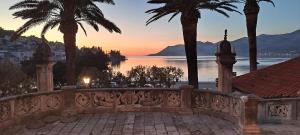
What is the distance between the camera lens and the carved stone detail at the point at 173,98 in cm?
1538

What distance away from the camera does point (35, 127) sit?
12531 mm

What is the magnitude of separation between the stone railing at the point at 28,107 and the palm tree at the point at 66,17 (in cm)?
1073

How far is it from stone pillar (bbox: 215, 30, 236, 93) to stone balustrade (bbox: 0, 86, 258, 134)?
21.4 ft

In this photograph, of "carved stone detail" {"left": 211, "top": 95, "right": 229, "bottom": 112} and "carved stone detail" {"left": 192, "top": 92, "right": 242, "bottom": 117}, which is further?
"carved stone detail" {"left": 211, "top": 95, "right": 229, "bottom": 112}

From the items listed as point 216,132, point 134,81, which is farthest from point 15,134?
point 134,81

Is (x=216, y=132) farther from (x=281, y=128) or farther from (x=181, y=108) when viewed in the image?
(x=181, y=108)

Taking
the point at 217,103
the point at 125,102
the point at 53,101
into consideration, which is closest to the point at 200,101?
the point at 217,103

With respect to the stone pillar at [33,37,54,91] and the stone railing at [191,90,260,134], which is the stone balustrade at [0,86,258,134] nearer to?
the stone railing at [191,90,260,134]

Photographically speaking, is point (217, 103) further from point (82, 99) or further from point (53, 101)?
point (53, 101)

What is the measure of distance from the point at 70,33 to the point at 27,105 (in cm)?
1239

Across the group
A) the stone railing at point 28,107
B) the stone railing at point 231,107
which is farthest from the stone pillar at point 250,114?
the stone railing at point 28,107

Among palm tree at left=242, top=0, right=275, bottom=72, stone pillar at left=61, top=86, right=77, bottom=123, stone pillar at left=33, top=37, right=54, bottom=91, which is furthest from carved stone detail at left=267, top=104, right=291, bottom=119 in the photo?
palm tree at left=242, top=0, right=275, bottom=72

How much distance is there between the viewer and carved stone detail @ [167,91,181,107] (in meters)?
15.4

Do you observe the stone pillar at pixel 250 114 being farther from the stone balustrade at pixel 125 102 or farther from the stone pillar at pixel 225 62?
the stone pillar at pixel 225 62
